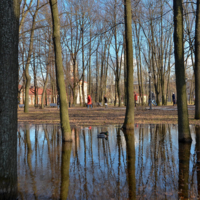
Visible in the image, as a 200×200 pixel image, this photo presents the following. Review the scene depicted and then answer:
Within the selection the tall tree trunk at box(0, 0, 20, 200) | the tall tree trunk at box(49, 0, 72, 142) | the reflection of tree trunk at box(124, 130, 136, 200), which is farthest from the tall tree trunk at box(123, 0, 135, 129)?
the tall tree trunk at box(0, 0, 20, 200)

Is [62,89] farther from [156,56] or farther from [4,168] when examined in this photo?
[156,56]

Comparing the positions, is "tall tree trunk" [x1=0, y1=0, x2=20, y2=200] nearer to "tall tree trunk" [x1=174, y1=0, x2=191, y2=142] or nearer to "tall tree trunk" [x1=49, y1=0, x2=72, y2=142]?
"tall tree trunk" [x1=49, y1=0, x2=72, y2=142]

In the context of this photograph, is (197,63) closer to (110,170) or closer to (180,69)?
(180,69)

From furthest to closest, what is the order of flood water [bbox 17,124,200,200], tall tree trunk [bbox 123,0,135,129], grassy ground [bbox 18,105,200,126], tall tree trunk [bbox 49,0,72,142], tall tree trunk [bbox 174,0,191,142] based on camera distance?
grassy ground [bbox 18,105,200,126] → tall tree trunk [bbox 123,0,135,129] → tall tree trunk [bbox 49,0,72,142] → tall tree trunk [bbox 174,0,191,142] → flood water [bbox 17,124,200,200]

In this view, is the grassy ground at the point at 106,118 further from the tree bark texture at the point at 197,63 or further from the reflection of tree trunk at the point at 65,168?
the reflection of tree trunk at the point at 65,168

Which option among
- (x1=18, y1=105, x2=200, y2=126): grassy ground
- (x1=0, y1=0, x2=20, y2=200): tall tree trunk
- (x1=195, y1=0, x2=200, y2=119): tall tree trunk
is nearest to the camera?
(x1=0, y1=0, x2=20, y2=200): tall tree trunk

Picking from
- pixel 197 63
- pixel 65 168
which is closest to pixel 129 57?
pixel 197 63

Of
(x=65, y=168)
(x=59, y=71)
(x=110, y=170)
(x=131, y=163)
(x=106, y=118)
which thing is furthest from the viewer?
(x=106, y=118)

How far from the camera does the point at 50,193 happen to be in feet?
13.5

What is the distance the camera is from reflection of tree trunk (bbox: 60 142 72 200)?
4160mm

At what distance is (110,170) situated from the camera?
5383mm

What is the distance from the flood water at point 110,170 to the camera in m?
4.13

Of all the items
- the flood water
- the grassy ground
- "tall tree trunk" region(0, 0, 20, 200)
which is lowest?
the flood water

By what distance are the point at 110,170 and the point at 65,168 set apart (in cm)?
101
